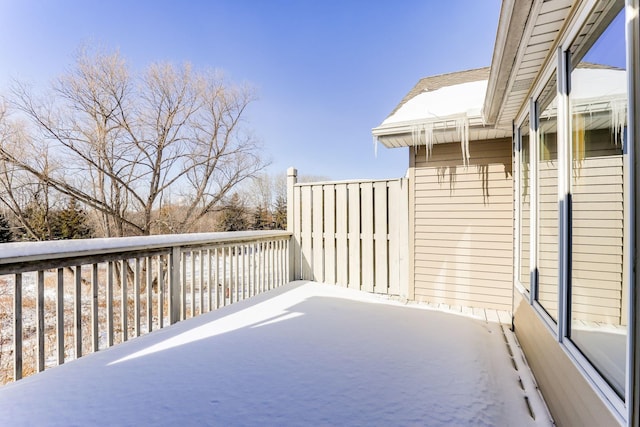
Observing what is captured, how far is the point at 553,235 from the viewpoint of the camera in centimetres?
192

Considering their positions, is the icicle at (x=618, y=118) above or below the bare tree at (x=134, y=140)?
below

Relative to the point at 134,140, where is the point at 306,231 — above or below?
below

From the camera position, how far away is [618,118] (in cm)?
119

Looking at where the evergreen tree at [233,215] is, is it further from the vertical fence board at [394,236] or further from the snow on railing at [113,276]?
the vertical fence board at [394,236]

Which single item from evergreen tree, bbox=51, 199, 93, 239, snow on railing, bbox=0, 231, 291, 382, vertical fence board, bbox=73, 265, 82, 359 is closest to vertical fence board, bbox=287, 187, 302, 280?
snow on railing, bbox=0, 231, 291, 382

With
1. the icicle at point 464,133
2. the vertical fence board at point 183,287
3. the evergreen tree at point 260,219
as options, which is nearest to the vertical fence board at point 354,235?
the icicle at point 464,133

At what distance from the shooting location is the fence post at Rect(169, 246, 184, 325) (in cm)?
331

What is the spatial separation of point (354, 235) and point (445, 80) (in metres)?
3.05

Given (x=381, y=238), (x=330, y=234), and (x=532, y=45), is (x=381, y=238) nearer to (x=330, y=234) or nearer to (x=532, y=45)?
(x=330, y=234)

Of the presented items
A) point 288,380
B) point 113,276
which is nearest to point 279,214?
point 113,276

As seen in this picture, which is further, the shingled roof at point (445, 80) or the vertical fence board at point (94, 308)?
the shingled roof at point (445, 80)

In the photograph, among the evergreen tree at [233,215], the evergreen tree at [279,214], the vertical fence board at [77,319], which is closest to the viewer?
the vertical fence board at [77,319]

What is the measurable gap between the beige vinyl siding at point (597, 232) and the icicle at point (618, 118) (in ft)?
0.22

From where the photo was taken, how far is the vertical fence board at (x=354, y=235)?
480cm
